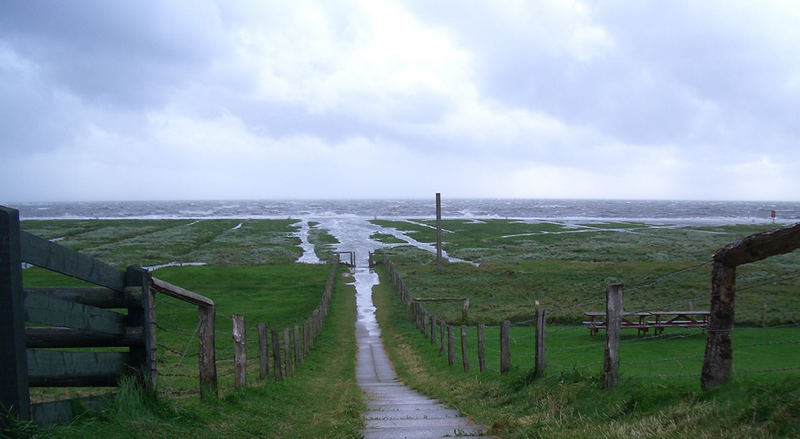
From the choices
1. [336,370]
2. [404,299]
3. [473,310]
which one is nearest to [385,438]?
[336,370]

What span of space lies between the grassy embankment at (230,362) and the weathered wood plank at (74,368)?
253mm

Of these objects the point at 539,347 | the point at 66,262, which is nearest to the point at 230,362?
the point at 539,347

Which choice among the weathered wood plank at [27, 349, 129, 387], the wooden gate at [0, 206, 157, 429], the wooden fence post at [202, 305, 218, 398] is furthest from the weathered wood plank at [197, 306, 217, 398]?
the weathered wood plank at [27, 349, 129, 387]

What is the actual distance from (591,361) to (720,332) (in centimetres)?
798

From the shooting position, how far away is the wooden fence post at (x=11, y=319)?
3711 mm

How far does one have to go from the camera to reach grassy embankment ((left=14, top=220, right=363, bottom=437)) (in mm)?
5328

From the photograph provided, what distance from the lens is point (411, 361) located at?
703 inches

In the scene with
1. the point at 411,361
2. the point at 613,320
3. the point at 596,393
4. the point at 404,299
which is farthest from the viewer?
the point at 404,299

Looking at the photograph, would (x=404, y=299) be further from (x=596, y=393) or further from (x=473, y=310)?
(x=596, y=393)

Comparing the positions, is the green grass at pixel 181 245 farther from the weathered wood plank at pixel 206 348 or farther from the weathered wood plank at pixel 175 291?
the weathered wood plank at pixel 175 291

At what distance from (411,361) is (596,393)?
1140cm

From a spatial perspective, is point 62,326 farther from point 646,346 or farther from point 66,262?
point 646,346

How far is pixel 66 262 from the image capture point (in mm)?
4434

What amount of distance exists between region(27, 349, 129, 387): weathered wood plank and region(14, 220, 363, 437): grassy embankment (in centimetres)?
25
